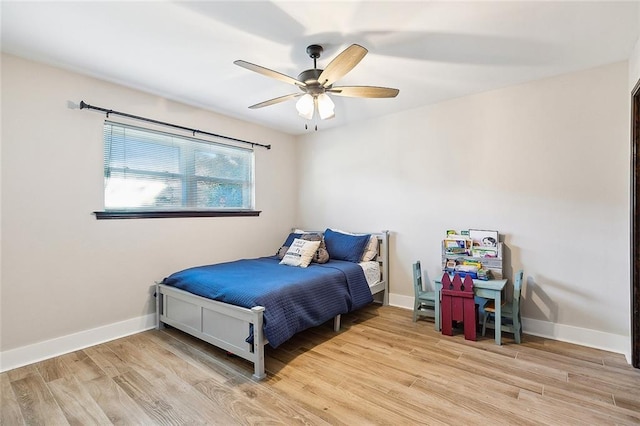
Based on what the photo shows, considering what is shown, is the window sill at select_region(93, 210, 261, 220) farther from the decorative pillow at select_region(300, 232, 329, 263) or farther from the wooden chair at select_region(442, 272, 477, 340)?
the wooden chair at select_region(442, 272, 477, 340)

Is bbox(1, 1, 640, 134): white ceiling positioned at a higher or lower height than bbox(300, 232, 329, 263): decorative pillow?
higher

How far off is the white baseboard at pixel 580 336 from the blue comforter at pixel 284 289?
62.4 inches

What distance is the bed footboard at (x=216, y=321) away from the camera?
2.22 meters

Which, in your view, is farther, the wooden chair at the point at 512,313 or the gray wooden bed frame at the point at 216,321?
the wooden chair at the point at 512,313

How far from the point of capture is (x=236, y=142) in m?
4.03

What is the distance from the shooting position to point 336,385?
83.4 inches

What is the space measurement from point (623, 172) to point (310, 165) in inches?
136

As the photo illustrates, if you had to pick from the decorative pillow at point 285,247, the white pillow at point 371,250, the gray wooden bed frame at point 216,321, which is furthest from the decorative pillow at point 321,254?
the gray wooden bed frame at point 216,321

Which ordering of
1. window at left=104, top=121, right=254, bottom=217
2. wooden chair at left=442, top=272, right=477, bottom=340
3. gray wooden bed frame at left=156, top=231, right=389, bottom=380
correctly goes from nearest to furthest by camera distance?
gray wooden bed frame at left=156, top=231, right=389, bottom=380
wooden chair at left=442, top=272, right=477, bottom=340
window at left=104, top=121, right=254, bottom=217

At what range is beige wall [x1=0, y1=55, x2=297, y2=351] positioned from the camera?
7.84 ft

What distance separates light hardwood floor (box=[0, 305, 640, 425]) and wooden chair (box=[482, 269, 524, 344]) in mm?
113

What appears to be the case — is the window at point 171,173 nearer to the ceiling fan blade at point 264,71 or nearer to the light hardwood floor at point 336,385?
the light hardwood floor at point 336,385

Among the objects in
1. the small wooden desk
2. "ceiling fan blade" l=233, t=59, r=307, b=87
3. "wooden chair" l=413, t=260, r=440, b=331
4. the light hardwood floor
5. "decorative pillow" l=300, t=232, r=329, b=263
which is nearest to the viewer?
the light hardwood floor

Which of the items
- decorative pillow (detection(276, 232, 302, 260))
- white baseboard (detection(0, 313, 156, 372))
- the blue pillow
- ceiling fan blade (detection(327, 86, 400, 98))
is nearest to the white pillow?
the blue pillow
